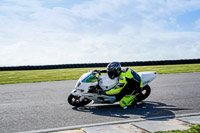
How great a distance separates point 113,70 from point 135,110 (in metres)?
1.35

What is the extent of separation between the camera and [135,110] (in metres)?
7.19

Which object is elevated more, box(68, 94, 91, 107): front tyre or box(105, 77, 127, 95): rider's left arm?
box(105, 77, 127, 95): rider's left arm

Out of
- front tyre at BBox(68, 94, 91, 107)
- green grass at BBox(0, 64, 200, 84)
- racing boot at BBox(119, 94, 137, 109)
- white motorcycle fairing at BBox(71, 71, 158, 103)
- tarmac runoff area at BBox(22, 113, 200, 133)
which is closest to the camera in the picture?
tarmac runoff area at BBox(22, 113, 200, 133)

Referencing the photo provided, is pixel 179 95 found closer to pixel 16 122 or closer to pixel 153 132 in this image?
pixel 153 132

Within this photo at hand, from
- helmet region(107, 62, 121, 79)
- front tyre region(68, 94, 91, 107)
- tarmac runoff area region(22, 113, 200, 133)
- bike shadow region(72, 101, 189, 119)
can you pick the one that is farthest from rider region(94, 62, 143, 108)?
tarmac runoff area region(22, 113, 200, 133)

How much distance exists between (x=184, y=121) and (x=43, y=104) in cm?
461

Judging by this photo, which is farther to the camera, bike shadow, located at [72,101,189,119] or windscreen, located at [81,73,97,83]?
windscreen, located at [81,73,97,83]

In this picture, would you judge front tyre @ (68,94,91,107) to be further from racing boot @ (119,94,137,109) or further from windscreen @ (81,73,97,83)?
racing boot @ (119,94,137,109)

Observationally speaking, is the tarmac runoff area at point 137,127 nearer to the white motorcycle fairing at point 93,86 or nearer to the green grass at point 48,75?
the white motorcycle fairing at point 93,86

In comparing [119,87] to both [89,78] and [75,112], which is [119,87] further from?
[75,112]

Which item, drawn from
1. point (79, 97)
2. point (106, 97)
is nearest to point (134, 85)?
point (106, 97)

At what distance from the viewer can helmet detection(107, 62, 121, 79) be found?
766cm

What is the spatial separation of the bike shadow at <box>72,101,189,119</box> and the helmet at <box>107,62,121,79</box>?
0.97 meters

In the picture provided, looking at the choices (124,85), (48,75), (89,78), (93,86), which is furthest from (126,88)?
(48,75)
